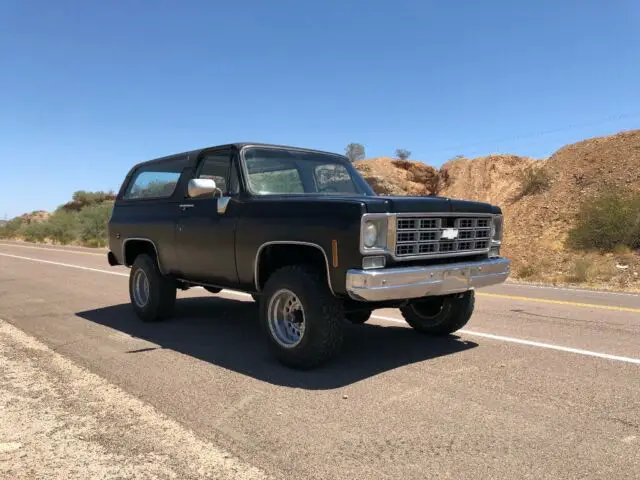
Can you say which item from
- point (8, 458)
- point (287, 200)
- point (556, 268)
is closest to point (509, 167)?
point (556, 268)

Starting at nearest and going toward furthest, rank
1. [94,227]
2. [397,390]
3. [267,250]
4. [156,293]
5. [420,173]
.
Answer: [397,390]
[267,250]
[156,293]
[94,227]
[420,173]

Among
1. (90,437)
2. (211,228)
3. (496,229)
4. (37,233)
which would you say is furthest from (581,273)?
(37,233)

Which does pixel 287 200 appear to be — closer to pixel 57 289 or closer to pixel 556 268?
pixel 57 289

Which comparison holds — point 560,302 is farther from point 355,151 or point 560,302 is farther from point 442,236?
point 355,151

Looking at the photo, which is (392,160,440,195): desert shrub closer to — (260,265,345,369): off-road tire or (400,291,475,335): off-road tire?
(400,291,475,335): off-road tire

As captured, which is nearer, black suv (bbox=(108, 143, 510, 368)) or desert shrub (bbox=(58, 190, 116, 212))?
black suv (bbox=(108, 143, 510, 368))

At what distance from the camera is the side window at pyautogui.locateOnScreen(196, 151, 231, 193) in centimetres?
605

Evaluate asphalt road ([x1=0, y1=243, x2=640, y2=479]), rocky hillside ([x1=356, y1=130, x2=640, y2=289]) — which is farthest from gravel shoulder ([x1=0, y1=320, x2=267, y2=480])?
rocky hillside ([x1=356, y1=130, x2=640, y2=289])

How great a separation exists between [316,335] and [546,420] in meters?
1.88

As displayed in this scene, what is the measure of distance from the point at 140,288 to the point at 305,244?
3.64 metres

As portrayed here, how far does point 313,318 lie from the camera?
4738 mm

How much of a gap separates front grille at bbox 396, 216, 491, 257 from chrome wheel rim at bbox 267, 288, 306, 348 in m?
1.10

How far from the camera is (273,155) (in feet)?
20.2

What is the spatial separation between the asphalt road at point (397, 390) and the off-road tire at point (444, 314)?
16 centimetres
